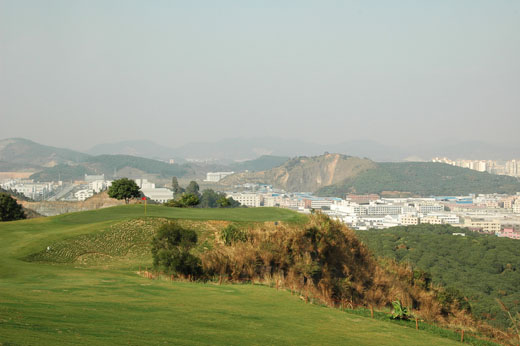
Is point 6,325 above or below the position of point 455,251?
above

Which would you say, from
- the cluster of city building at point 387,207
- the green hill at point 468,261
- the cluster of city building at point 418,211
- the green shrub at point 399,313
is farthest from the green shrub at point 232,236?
the cluster of city building at point 387,207

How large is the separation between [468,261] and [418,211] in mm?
110030

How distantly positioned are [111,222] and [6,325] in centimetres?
2353

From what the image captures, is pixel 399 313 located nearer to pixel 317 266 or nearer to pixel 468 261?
pixel 317 266

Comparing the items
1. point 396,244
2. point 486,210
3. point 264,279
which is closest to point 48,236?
point 264,279

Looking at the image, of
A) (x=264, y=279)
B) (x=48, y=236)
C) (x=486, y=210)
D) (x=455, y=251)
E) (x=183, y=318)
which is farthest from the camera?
(x=486, y=210)

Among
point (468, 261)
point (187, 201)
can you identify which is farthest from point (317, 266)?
point (468, 261)

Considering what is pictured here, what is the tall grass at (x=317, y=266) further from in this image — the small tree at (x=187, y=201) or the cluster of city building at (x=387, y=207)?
the cluster of city building at (x=387, y=207)

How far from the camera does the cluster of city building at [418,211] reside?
133 metres

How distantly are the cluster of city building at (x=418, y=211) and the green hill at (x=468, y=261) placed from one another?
61.4 meters

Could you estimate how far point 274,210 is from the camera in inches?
1596

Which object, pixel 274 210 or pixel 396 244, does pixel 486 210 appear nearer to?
pixel 396 244

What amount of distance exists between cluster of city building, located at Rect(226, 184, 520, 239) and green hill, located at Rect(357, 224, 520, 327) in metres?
61.4

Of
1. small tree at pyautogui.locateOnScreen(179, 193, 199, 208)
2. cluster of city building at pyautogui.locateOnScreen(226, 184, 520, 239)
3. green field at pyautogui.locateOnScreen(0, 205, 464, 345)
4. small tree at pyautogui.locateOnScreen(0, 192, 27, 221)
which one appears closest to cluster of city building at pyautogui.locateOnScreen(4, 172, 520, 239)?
cluster of city building at pyautogui.locateOnScreen(226, 184, 520, 239)
